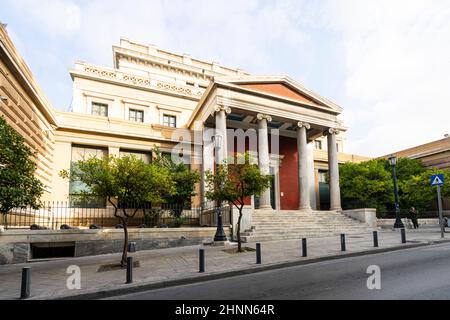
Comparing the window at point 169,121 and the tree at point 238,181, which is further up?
the window at point 169,121

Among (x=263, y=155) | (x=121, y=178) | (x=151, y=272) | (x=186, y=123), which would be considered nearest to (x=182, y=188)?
(x=263, y=155)

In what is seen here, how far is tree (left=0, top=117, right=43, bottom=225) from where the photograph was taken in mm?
9859

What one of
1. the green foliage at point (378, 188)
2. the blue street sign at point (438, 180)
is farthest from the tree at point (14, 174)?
the green foliage at point (378, 188)

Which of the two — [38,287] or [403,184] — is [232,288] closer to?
[38,287]

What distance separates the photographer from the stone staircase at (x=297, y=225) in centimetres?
1623

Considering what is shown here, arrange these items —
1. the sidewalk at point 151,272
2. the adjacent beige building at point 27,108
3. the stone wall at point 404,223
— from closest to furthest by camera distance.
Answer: the sidewalk at point 151,272, the adjacent beige building at point 27,108, the stone wall at point 404,223

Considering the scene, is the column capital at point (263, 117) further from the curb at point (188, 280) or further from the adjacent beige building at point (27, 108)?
the adjacent beige building at point (27, 108)

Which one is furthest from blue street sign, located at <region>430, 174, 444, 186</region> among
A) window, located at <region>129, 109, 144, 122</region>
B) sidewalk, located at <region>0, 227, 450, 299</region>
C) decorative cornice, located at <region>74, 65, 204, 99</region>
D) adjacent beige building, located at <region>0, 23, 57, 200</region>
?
window, located at <region>129, 109, 144, 122</region>

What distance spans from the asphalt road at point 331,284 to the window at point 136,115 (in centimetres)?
2267

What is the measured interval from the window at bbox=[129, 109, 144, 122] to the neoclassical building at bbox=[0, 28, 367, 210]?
122 mm

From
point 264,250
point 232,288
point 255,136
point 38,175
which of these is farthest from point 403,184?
point 38,175

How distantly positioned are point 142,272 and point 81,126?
55.0 feet

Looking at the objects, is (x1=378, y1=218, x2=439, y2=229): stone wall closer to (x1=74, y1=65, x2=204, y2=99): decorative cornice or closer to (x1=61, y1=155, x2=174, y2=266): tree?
(x1=61, y1=155, x2=174, y2=266): tree
